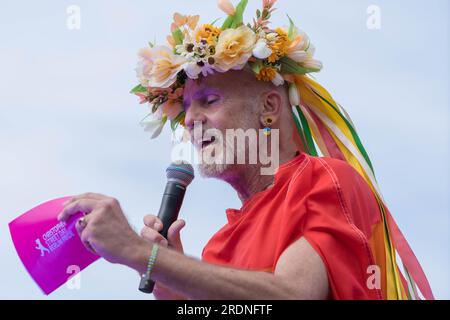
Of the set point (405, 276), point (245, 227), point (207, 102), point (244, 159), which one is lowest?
point (405, 276)

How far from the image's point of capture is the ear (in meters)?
5.02

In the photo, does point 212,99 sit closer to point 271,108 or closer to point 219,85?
point 219,85

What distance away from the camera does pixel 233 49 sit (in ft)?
16.3

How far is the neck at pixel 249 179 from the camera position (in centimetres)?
484

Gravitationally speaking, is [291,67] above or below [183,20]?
below

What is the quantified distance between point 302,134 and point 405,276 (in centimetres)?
112

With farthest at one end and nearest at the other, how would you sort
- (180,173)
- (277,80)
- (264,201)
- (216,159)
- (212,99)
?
1. (277,80)
2. (212,99)
3. (216,159)
4. (264,201)
5. (180,173)

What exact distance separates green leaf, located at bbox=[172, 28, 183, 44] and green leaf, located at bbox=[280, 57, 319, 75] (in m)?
0.60

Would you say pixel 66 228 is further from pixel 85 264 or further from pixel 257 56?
pixel 257 56

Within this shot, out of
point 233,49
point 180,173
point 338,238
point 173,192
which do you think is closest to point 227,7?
point 233,49

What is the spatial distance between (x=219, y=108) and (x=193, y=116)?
0.15 m

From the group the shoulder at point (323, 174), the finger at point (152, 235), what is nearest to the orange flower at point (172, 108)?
the shoulder at point (323, 174)
